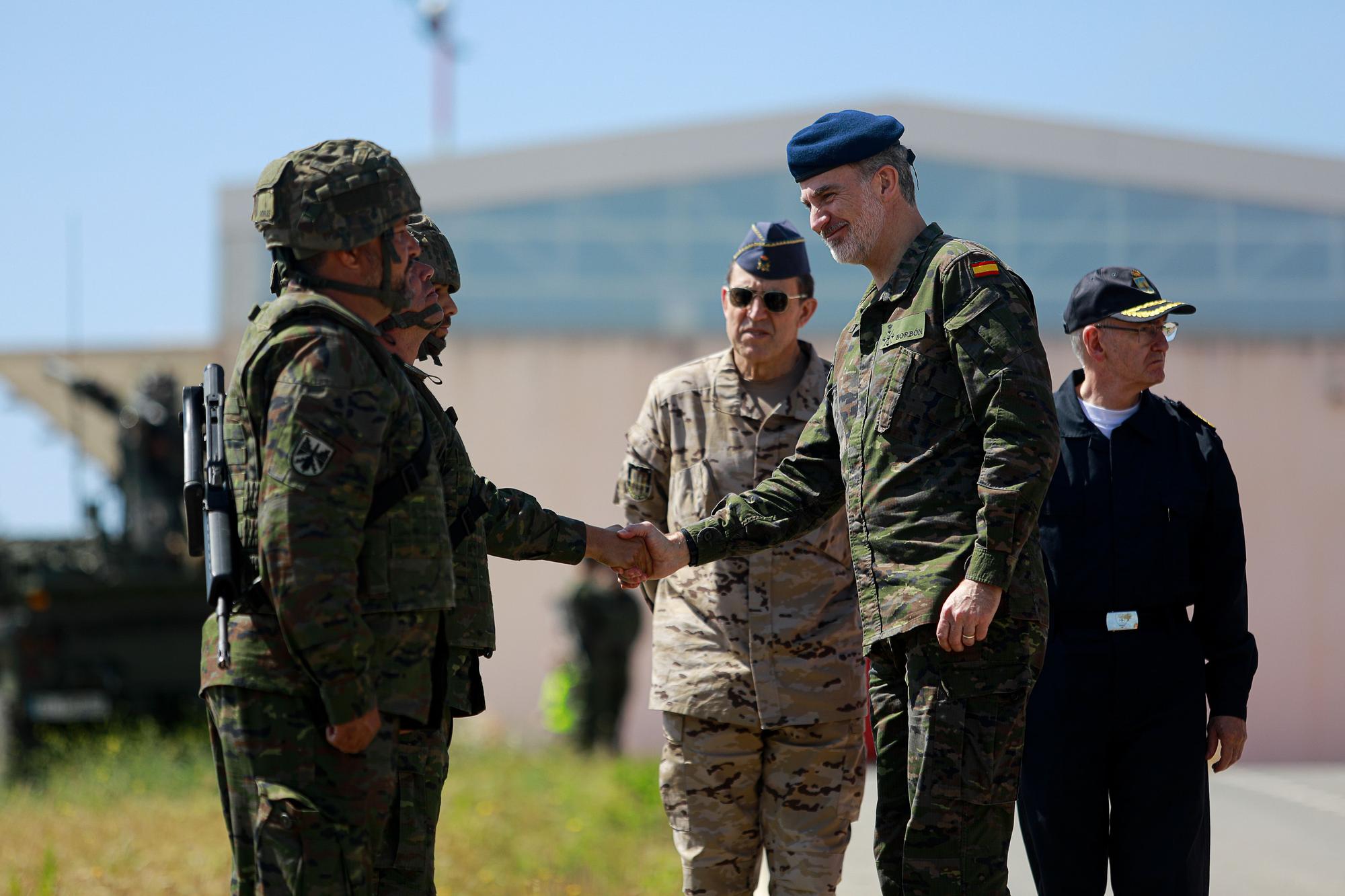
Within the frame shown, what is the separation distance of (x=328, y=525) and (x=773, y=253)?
7.40 ft

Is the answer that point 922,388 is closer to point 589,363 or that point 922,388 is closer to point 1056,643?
point 1056,643

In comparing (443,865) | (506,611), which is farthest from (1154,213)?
(443,865)

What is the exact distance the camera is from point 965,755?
130 inches

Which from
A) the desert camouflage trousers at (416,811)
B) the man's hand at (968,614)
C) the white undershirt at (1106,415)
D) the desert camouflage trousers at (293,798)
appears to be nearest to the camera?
the desert camouflage trousers at (293,798)

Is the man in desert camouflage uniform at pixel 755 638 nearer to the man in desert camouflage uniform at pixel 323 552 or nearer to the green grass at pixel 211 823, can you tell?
the man in desert camouflage uniform at pixel 323 552

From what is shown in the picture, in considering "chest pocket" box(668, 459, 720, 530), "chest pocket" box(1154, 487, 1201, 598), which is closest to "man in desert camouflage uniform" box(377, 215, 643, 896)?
"chest pocket" box(668, 459, 720, 530)

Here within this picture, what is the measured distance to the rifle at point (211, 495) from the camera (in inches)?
110

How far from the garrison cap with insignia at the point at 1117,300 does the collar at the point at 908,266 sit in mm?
695

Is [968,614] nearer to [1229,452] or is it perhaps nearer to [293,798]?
[293,798]

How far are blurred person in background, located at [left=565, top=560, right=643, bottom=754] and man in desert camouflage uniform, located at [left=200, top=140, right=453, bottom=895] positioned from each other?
10.3 meters

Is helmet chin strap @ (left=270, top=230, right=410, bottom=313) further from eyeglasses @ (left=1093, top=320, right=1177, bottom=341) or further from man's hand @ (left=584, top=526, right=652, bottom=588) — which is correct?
eyeglasses @ (left=1093, top=320, right=1177, bottom=341)

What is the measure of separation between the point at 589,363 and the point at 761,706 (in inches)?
562

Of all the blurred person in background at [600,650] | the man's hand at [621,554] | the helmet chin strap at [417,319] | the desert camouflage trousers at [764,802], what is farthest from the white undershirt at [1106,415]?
the blurred person in background at [600,650]

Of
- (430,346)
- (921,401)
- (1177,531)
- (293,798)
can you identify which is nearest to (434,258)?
(430,346)
